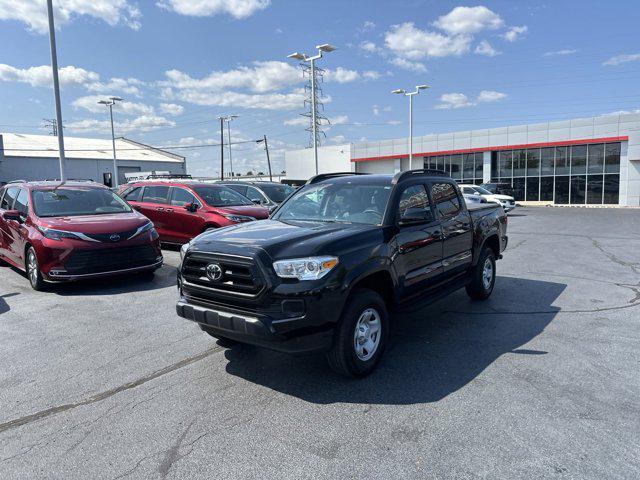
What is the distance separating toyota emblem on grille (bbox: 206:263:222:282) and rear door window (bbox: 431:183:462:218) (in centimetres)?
287

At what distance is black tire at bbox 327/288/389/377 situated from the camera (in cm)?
407

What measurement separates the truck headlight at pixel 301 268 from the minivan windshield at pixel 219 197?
768 cm

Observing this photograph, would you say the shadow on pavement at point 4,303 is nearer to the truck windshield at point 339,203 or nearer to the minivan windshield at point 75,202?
the minivan windshield at point 75,202

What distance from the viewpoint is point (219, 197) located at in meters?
11.8

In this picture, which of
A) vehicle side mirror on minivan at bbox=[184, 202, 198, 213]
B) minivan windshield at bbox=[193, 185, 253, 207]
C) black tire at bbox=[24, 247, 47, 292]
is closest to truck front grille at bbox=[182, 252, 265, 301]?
black tire at bbox=[24, 247, 47, 292]

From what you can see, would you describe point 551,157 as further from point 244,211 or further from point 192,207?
point 192,207

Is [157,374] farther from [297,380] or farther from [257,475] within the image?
[257,475]

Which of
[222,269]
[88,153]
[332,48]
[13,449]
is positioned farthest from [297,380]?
[88,153]

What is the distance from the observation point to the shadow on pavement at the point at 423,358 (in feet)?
13.5

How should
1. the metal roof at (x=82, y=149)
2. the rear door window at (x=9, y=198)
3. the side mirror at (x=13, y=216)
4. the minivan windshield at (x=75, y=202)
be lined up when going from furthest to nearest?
the metal roof at (x=82, y=149)
the rear door window at (x=9, y=198)
the minivan windshield at (x=75, y=202)
the side mirror at (x=13, y=216)

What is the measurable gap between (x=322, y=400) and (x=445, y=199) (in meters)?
3.25

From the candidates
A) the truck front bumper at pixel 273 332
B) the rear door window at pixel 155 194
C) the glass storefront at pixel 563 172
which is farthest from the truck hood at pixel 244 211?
the glass storefront at pixel 563 172

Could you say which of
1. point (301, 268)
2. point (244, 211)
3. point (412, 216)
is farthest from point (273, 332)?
point (244, 211)

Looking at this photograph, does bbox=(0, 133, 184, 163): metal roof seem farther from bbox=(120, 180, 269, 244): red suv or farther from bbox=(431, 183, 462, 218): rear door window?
bbox=(431, 183, 462, 218): rear door window
